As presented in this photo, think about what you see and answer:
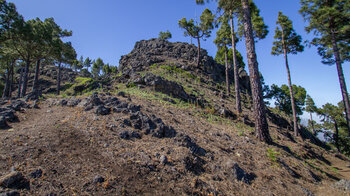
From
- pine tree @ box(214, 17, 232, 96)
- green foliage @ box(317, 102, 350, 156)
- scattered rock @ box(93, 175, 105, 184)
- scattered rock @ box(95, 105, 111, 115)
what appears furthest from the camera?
green foliage @ box(317, 102, 350, 156)

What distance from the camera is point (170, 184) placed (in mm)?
4176

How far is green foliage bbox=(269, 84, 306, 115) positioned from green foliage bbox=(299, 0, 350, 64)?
27.4 metres

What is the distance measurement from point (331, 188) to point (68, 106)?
13228 millimetres

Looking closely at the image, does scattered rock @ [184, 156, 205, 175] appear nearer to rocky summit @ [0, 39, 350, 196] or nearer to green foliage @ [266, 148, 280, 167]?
rocky summit @ [0, 39, 350, 196]

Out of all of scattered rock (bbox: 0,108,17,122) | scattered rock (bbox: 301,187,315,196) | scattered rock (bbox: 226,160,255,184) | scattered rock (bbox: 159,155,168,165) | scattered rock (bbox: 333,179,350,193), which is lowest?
scattered rock (bbox: 333,179,350,193)

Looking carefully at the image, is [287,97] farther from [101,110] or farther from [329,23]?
[101,110]

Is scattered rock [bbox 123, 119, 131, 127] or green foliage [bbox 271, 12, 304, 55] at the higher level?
green foliage [bbox 271, 12, 304, 55]

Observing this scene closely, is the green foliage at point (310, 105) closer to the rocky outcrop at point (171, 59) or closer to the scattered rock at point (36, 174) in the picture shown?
the rocky outcrop at point (171, 59)

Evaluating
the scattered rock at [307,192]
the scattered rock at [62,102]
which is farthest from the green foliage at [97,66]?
the scattered rock at [307,192]

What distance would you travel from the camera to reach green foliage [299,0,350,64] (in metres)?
11.6

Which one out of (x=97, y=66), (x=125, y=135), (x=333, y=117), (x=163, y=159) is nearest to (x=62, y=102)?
(x=125, y=135)

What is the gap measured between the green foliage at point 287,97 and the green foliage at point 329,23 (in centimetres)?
2738

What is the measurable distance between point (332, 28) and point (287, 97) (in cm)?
3300

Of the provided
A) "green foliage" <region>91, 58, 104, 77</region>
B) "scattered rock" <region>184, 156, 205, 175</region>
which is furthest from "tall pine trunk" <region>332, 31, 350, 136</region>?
"green foliage" <region>91, 58, 104, 77</region>
